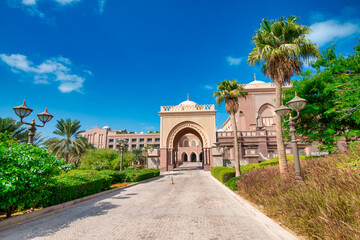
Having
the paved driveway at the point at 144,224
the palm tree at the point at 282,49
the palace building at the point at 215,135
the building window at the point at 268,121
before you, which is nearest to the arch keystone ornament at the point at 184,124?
the palace building at the point at 215,135

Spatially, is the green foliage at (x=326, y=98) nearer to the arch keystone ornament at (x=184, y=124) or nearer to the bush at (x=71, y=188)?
the bush at (x=71, y=188)

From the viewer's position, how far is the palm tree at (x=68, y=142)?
97.1ft

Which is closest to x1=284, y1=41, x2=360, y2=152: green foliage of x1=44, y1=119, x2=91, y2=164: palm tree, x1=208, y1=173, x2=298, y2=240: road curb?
x1=208, y1=173, x2=298, y2=240: road curb

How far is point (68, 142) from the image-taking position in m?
30.3

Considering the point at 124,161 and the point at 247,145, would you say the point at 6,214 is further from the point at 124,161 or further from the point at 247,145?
the point at 247,145

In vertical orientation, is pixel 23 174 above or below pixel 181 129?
below

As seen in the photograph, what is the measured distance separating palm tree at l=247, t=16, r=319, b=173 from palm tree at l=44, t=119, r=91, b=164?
29545mm

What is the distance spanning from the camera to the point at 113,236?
14.7 ft

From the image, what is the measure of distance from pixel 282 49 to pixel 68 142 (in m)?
31.6

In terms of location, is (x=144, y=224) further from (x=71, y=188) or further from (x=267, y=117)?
(x=267, y=117)

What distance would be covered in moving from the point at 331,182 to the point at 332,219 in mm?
1330

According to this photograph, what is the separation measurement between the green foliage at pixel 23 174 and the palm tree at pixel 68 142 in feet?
86.3

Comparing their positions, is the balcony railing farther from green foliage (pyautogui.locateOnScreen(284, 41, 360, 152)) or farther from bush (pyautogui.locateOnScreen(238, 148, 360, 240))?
bush (pyautogui.locateOnScreen(238, 148, 360, 240))

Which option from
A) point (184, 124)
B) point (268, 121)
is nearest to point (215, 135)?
point (184, 124)
